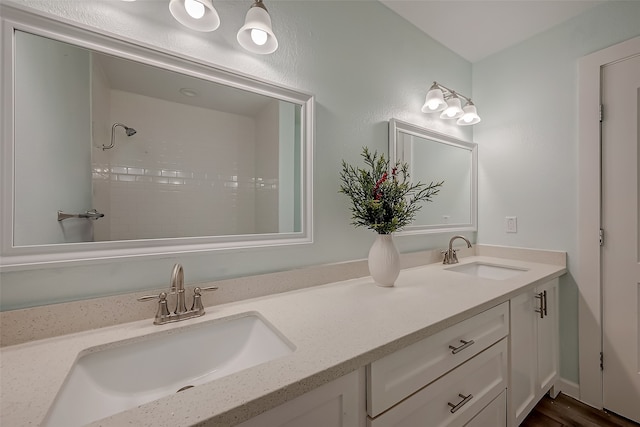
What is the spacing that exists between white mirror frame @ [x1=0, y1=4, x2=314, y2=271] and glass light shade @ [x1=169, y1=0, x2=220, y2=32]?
109 millimetres

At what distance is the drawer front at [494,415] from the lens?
3.24ft

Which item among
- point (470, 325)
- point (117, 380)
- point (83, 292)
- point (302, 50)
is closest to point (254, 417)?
point (117, 380)

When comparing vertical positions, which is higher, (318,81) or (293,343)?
(318,81)

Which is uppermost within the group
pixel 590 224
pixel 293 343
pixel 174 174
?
pixel 174 174

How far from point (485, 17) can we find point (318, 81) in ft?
4.00

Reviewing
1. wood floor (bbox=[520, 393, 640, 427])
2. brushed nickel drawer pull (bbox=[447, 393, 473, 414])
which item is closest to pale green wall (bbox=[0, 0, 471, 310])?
brushed nickel drawer pull (bbox=[447, 393, 473, 414])

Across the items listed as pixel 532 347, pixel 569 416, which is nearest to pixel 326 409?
pixel 532 347

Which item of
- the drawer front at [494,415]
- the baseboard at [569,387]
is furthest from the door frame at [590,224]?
the drawer front at [494,415]

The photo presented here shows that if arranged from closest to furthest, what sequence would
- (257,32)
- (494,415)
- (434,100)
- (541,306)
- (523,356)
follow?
(257,32) → (494,415) → (523,356) → (541,306) → (434,100)

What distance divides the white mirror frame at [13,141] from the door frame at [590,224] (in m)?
1.69

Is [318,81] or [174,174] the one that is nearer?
[174,174]

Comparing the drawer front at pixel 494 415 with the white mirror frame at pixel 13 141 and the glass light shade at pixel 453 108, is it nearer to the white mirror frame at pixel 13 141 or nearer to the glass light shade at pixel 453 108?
the white mirror frame at pixel 13 141

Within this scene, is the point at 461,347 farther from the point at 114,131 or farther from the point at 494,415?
the point at 114,131

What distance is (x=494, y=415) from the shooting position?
107cm
